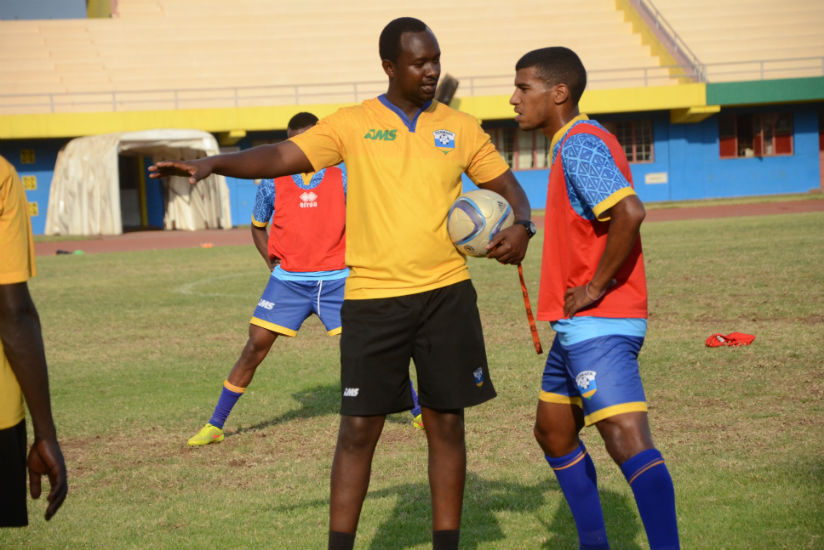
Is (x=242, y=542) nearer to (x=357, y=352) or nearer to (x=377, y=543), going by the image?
(x=377, y=543)

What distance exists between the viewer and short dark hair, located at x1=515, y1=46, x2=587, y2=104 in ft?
13.4

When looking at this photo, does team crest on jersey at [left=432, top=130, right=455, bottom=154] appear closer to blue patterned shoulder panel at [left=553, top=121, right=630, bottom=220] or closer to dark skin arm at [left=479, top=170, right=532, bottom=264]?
dark skin arm at [left=479, top=170, right=532, bottom=264]

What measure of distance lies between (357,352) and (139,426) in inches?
152

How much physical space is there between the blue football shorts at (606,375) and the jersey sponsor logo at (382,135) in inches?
43.7

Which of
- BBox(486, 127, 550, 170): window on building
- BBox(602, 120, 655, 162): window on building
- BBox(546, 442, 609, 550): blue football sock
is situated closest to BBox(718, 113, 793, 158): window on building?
BBox(602, 120, 655, 162): window on building

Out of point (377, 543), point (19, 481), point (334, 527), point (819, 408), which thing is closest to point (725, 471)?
point (819, 408)

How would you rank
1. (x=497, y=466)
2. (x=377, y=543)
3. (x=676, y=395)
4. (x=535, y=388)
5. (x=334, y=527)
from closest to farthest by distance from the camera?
(x=334, y=527)
(x=377, y=543)
(x=497, y=466)
(x=676, y=395)
(x=535, y=388)

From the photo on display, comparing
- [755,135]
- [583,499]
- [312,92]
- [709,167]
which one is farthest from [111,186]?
[583,499]

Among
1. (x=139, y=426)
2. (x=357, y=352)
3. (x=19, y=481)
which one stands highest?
(x=357, y=352)

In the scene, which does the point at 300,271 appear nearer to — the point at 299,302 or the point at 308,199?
the point at 299,302

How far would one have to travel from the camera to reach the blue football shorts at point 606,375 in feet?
12.4

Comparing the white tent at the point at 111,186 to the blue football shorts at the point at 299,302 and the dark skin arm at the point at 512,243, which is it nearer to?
the blue football shorts at the point at 299,302

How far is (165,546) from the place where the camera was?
4.79 m

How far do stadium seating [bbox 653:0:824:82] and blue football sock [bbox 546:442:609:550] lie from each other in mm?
37624
